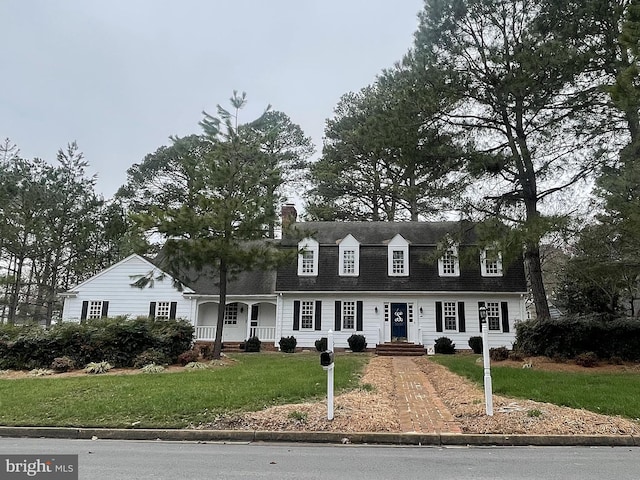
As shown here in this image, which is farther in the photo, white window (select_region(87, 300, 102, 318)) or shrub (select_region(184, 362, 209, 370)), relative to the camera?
white window (select_region(87, 300, 102, 318))

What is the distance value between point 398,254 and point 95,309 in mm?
15667

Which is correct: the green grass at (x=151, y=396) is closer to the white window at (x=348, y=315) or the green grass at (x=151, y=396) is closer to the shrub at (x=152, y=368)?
the shrub at (x=152, y=368)

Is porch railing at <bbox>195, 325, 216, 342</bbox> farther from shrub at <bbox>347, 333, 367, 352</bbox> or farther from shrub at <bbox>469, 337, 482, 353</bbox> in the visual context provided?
shrub at <bbox>469, 337, 482, 353</bbox>

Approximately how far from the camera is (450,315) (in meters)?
21.5

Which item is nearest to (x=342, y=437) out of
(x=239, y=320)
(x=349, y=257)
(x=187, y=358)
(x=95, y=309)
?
(x=187, y=358)

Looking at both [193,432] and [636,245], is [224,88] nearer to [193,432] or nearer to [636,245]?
[193,432]

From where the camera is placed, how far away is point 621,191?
35.3 ft


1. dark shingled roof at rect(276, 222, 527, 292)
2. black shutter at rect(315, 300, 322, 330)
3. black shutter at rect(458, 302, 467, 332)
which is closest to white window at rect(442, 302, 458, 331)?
black shutter at rect(458, 302, 467, 332)

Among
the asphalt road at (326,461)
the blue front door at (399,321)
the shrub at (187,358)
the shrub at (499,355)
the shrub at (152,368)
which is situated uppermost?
the blue front door at (399,321)

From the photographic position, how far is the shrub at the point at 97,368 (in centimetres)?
1284

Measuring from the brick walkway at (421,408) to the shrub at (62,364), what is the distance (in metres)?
9.74

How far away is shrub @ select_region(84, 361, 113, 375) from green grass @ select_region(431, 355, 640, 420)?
10.1 m

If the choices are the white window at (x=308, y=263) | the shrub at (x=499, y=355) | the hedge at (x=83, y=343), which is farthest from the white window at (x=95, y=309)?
the shrub at (x=499, y=355)

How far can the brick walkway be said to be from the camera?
671 centimetres
